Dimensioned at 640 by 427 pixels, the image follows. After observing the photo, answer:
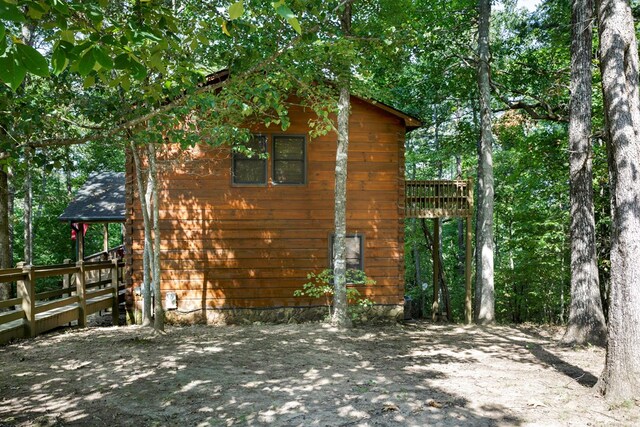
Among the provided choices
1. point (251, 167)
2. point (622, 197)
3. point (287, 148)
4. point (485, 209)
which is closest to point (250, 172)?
point (251, 167)

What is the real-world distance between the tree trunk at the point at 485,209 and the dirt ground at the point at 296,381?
278 centimetres

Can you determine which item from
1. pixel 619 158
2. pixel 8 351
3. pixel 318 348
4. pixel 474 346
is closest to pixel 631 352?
pixel 619 158

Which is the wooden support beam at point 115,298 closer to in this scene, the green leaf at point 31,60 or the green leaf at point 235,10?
the green leaf at point 31,60

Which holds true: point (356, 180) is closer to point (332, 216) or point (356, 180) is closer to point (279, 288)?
point (332, 216)

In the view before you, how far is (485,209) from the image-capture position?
38.6 ft

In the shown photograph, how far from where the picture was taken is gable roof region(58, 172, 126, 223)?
43.8 ft

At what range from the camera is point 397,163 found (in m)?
11.2

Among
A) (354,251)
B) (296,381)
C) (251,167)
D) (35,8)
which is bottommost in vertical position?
(296,381)

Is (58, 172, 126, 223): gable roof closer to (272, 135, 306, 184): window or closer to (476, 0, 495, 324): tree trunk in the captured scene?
(272, 135, 306, 184): window

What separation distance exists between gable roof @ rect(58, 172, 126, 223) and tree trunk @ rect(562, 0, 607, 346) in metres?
11.1

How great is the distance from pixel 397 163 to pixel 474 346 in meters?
4.73

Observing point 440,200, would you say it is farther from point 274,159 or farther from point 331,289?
point 274,159

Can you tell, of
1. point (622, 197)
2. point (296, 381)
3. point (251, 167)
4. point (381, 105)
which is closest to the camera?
point (622, 197)

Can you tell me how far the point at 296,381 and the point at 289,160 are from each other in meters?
6.37
